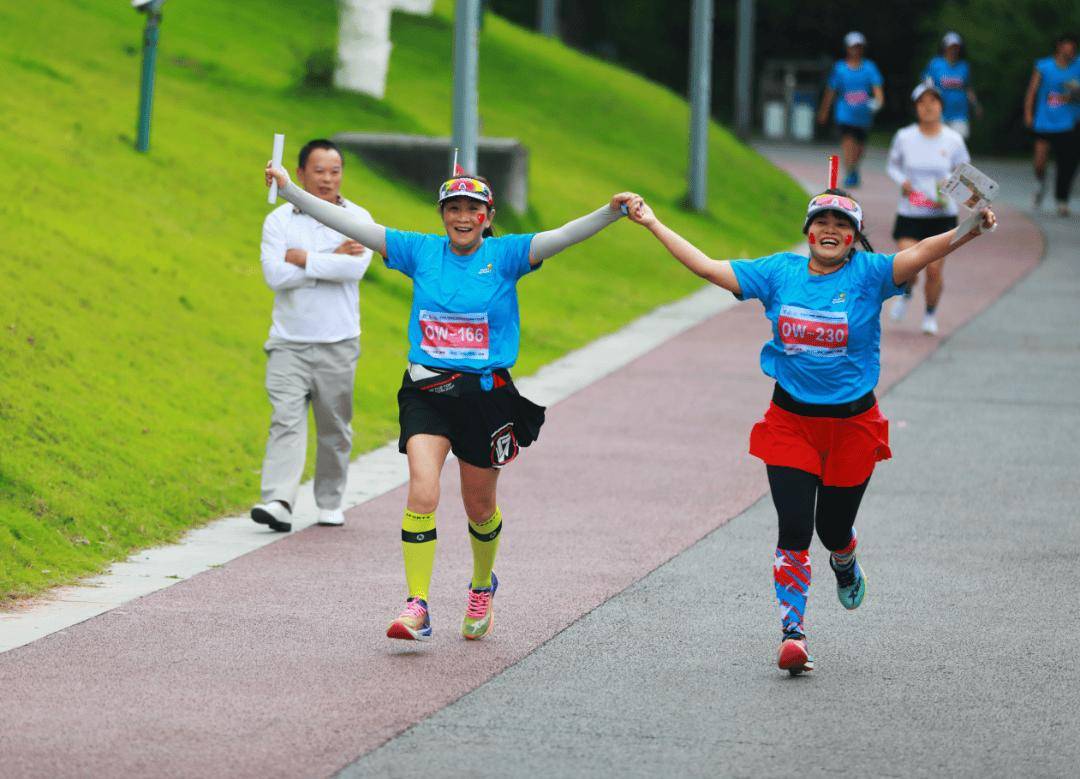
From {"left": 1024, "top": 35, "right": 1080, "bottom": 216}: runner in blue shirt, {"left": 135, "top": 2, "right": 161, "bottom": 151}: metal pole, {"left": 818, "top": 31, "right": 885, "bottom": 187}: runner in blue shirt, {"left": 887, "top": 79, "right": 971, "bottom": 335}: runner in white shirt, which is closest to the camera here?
{"left": 887, "top": 79, "right": 971, "bottom": 335}: runner in white shirt

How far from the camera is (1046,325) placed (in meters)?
18.4

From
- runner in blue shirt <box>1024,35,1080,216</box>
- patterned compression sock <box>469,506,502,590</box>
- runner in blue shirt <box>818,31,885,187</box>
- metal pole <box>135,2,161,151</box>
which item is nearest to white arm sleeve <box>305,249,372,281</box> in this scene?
patterned compression sock <box>469,506,502,590</box>

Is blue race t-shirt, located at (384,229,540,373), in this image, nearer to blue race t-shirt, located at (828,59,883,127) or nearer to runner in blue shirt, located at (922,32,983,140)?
runner in blue shirt, located at (922,32,983,140)

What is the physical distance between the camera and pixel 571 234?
7801mm

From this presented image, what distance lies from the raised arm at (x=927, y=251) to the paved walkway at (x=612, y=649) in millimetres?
1498

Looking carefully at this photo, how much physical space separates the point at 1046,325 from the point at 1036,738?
492 inches

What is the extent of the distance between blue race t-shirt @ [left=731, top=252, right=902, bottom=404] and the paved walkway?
41.7 inches

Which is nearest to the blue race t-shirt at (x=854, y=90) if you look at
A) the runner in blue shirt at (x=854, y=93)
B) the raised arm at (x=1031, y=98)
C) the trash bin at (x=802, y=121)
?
the runner in blue shirt at (x=854, y=93)

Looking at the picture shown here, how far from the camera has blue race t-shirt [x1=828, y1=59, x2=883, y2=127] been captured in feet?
89.5

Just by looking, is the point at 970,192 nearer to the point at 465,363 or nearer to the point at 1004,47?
the point at 465,363

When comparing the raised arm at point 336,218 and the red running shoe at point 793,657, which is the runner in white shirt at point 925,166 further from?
the red running shoe at point 793,657

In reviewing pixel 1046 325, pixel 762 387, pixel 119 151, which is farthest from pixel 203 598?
pixel 1046 325

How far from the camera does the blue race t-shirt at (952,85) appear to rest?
2648 centimetres

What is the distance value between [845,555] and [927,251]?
51.5 inches
